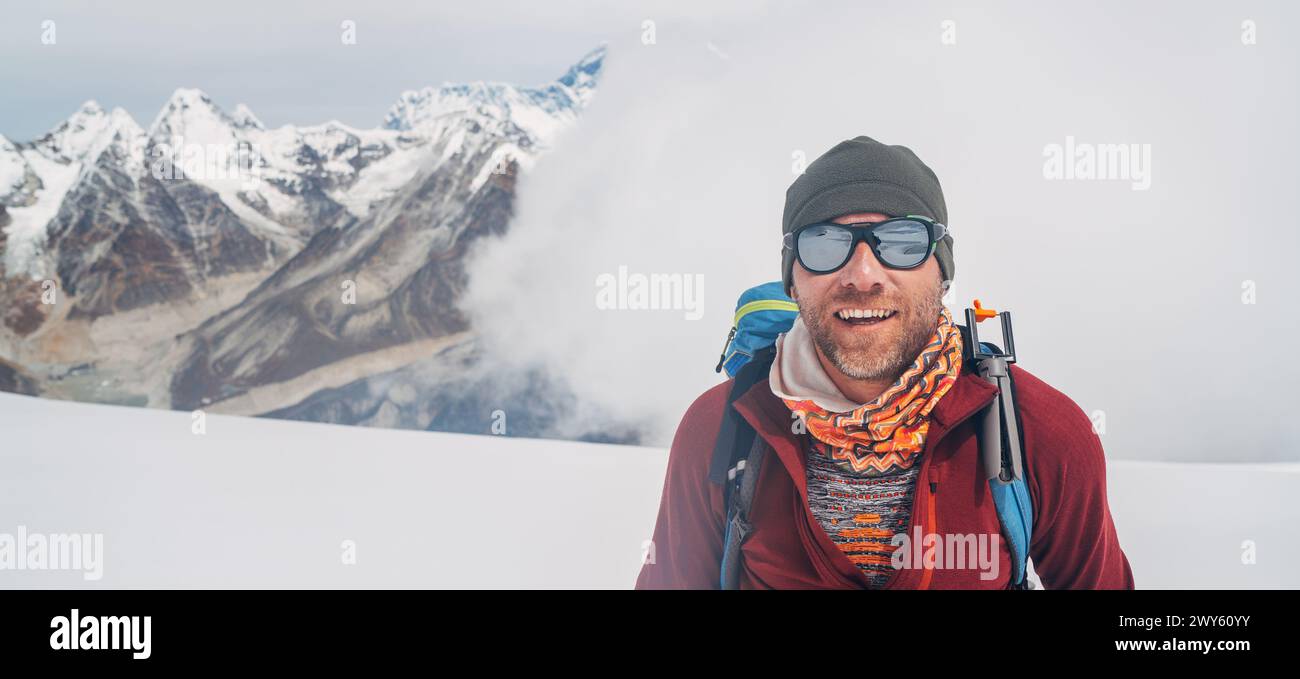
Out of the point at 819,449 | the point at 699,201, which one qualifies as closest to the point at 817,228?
the point at 819,449

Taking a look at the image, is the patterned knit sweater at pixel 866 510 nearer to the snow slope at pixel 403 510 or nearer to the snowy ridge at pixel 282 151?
the snow slope at pixel 403 510

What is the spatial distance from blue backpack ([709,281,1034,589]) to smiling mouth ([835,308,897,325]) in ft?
0.47

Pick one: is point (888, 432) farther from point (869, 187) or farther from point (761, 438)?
point (869, 187)

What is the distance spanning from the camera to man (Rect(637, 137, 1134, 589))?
1320 millimetres

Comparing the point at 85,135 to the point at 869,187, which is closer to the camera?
the point at 869,187

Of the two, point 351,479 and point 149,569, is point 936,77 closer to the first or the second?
point 351,479

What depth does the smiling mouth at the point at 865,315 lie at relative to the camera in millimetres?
1372

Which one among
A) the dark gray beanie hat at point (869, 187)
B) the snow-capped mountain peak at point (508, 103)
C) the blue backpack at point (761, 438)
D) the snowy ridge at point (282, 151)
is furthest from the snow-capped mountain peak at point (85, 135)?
the dark gray beanie hat at point (869, 187)

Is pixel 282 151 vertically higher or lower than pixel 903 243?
higher

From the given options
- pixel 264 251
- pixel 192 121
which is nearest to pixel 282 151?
pixel 192 121

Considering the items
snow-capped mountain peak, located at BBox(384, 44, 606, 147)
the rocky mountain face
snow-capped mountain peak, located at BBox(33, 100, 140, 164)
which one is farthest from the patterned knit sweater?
snow-capped mountain peak, located at BBox(33, 100, 140, 164)

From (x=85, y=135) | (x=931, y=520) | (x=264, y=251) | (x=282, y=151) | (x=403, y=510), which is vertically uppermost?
(x=85, y=135)

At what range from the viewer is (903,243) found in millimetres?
1395

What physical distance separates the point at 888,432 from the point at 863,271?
0.85 ft
